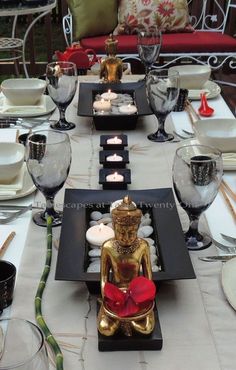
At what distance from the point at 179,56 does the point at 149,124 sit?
1757 mm

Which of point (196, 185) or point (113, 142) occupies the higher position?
point (196, 185)

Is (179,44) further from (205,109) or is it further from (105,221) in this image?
(105,221)

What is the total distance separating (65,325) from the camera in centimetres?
70

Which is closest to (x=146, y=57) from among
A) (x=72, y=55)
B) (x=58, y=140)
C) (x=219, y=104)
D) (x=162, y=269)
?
(x=72, y=55)

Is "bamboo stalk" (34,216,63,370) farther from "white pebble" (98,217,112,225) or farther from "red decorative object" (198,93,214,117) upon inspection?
"red decorative object" (198,93,214,117)

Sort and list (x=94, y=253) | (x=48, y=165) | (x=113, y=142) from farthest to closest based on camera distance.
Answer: (x=113, y=142), (x=48, y=165), (x=94, y=253)

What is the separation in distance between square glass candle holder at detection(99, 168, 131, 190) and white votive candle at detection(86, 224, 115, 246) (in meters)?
0.21

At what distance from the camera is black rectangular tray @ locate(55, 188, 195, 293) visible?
736 millimetres

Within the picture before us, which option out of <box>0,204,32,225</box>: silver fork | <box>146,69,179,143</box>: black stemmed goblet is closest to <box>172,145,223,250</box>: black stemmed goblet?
<box>0,204,32,225</box>: silver fork

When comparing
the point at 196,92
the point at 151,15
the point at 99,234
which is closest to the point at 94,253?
the point at 99,234

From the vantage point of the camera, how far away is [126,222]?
66 centimetres

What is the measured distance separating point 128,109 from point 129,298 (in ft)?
2.68

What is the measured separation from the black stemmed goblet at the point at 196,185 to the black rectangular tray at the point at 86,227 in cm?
4

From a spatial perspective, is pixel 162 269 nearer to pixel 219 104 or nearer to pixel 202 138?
pixel 202 138
